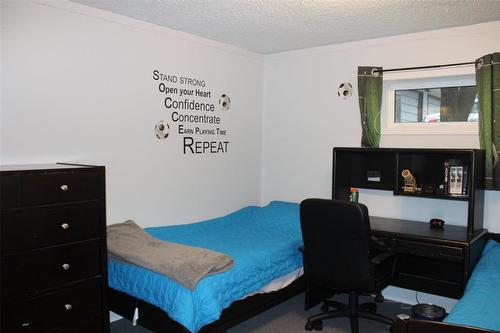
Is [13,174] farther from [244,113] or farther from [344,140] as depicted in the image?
[344,140]

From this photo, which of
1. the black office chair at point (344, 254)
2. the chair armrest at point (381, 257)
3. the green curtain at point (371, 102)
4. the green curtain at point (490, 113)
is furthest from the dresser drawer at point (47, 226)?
the green curtain at point (490, 113)

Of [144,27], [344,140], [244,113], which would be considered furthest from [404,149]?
[144,27]

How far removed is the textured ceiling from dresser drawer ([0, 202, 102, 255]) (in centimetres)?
159

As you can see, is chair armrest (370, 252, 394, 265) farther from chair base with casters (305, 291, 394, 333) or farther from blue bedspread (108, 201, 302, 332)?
blue bedspread (108, 201, 302, 332)

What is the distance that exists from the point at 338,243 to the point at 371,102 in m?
1.63

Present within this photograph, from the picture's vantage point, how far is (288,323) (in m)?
3.41

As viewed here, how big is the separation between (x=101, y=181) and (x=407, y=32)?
2943mm

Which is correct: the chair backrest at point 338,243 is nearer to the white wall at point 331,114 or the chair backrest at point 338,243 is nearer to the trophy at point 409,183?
the trophy at point 409,183

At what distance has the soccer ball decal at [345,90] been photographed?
4203mm

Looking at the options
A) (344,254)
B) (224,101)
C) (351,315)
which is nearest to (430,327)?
(344,254)

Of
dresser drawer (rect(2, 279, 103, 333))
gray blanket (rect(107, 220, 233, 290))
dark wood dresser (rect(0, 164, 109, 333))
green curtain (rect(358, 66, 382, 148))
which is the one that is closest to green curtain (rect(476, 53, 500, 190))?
green curtain (rect(358, 66, 382, 148))

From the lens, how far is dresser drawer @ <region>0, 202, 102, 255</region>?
2.37 meters

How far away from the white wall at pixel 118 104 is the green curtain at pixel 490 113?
7.64 ft

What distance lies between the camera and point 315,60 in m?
4.43
